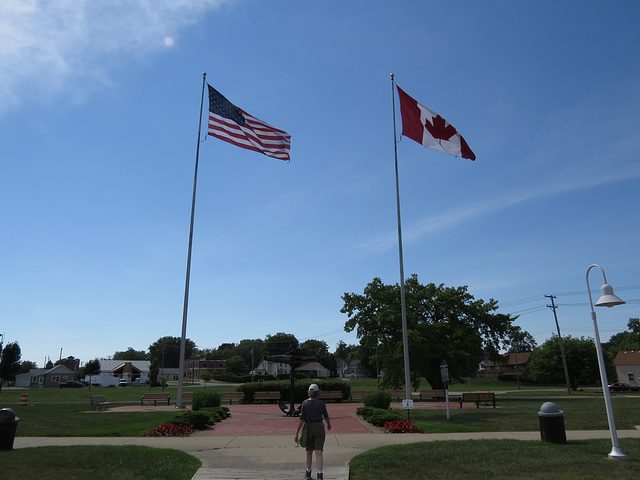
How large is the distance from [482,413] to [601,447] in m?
9.77

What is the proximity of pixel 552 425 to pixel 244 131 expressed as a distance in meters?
17.9

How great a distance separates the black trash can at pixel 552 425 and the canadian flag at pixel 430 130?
12.2 metres

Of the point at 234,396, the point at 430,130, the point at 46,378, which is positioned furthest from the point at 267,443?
the point at 46,378

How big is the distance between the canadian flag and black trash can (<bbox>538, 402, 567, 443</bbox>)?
12212mm

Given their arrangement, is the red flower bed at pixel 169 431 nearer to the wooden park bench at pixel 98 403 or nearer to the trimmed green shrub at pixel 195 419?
the trimmed green shrub at pixel 195 419

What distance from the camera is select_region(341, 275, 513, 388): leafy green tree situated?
30.8m

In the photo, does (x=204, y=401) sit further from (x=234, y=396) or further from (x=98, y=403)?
(x=234, y=396)

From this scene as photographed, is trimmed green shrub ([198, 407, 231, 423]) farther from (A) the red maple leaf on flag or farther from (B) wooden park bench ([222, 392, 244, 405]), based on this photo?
(A) the red maple leaf on flag

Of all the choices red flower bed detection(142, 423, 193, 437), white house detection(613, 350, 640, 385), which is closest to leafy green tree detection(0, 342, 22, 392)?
red flower bed detection(142, 423, 193, 437)

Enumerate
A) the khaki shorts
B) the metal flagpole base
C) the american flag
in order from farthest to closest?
the american flag, the metal flagpole base, the khaki shorts

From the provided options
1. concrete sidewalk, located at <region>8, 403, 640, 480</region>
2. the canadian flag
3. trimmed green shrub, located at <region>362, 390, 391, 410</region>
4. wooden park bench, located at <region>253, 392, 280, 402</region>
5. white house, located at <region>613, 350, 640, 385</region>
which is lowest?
concrete sidewalk, located at <region>8, 403, 640, 480</region>

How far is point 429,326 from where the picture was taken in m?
30.8

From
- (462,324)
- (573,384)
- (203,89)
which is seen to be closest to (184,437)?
(203,89)

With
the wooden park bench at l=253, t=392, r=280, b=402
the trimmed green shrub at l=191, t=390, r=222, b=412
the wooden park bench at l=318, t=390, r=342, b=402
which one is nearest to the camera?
the trimmed green shrub at l=191, t=390, r=222, b=412
